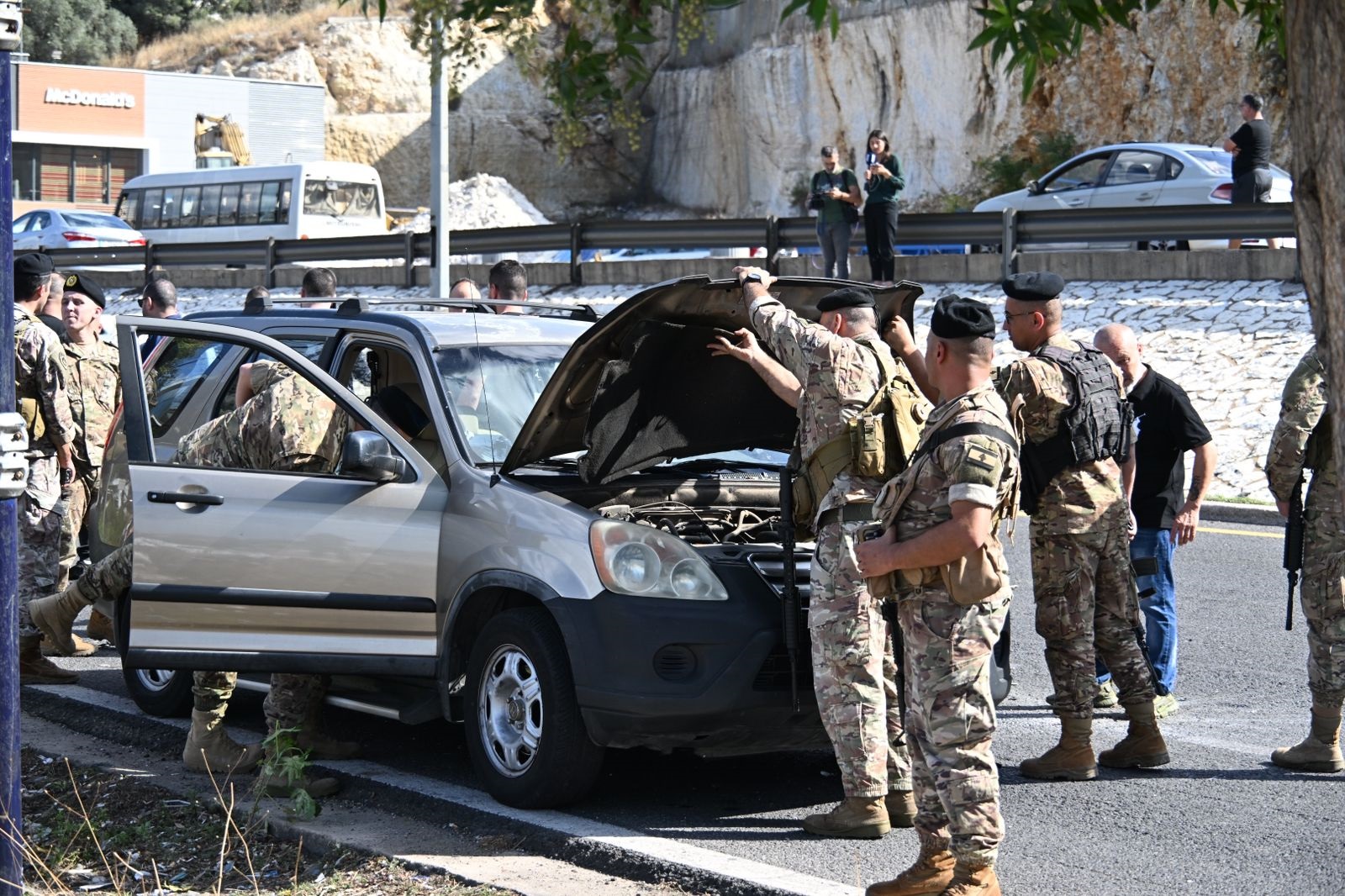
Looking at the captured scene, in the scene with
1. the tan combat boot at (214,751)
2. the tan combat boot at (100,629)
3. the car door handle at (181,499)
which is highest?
the car door handle at (181,499)

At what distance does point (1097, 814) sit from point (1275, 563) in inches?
221

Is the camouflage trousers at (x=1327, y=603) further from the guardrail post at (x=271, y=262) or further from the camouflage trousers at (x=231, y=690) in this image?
the guardrail post at (x=271, y=262)

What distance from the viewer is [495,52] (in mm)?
54875

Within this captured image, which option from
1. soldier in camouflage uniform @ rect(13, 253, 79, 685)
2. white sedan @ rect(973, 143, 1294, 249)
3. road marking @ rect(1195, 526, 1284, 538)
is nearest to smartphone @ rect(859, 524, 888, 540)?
soldier in camouflage uniform @ rect(13, 253, 79, 685)

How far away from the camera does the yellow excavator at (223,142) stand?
50.1 m

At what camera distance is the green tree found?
208ft

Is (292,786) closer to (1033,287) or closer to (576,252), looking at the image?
(1033,287)

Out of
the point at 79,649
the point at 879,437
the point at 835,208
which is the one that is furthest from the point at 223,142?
the point at 879,437

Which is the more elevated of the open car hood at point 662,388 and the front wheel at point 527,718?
the open car hood at point 662,388

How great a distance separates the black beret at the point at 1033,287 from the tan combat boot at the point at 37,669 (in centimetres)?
510

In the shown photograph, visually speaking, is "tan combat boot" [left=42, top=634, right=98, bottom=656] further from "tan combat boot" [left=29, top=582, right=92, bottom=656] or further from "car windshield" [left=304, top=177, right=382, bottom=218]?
"car windshield" [left=304, top=177, right=382, bottom=218]

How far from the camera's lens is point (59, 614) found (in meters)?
7.35

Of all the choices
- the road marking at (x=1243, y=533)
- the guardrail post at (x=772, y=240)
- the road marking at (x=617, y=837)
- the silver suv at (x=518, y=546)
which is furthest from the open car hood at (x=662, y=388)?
the guardrail post at (x=772, y=240)

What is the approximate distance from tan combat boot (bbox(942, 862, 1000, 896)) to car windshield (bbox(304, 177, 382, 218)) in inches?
1373
